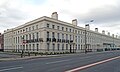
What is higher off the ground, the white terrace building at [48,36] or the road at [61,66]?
the white terrace building at [48,36]

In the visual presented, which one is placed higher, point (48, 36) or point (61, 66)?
point (48, 36)

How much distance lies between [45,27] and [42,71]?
118 ft

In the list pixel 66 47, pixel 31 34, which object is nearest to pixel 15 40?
pixel 31 34

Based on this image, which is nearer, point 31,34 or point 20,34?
point 31,34

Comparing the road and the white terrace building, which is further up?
the white terrace building

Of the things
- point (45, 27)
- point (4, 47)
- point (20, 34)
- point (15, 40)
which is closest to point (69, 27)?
point (45, 27)

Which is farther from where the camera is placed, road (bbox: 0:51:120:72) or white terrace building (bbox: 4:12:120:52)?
white terrace building (bbox: 4:12:120:52)

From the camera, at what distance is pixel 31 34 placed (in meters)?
53.9

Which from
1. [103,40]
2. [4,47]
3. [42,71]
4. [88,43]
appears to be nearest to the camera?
[42,71]

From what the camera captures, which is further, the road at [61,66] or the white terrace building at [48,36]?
the white terrace building at [48,36]

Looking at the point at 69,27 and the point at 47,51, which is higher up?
the point at 69,27

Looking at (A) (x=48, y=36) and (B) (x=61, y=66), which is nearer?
(B) (x=61, y=66)

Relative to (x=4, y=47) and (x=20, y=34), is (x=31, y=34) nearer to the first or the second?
(x=20, y=34)

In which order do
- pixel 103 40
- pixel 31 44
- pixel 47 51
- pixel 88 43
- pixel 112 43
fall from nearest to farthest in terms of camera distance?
pixel 47 51 → pixel 31 44 → pixel 88 43 → pixel 103 40 → pixel 112 43
